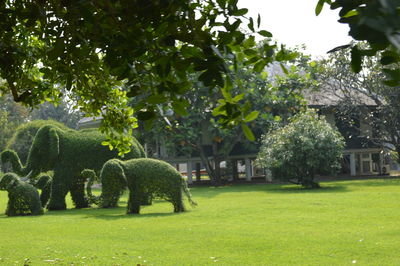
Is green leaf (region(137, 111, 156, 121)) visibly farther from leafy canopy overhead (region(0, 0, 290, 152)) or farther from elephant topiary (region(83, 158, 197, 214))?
elephant topiary (region(83, 158, 197, 214))

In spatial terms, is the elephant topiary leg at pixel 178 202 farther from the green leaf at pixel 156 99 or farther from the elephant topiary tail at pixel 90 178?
the green leaf at pixel 156 99

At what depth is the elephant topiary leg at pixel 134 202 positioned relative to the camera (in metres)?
17.6

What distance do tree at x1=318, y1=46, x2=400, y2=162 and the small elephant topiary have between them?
856 inches

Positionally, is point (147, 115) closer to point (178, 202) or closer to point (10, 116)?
point (178, 202)

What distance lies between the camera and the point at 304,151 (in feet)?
95.0

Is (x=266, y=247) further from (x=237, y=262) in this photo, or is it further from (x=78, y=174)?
(x=78, y=174)

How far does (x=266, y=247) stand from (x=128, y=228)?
447 cm

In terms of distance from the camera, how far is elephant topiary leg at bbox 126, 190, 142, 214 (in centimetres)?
1761

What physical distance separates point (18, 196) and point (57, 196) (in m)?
2.85

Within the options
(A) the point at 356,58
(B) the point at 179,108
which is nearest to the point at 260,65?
(B) the point at 179,108

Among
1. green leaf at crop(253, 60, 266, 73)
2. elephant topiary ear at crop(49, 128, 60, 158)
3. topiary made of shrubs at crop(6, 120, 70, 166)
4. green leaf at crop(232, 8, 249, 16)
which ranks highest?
topiary made of shrubs at crop(6, 120, 70, 166)

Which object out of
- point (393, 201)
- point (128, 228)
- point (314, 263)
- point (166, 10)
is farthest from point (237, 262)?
point (393, 201)

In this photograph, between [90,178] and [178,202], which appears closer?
[178,202]

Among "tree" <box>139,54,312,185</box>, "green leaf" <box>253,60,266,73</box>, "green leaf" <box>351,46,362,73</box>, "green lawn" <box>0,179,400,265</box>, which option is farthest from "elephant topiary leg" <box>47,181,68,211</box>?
"green leaf" <box>351,46,362,73</box>
